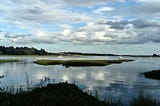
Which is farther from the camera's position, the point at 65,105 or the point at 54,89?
the point at 54,89

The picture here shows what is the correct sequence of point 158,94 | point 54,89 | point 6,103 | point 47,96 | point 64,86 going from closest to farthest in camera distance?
point 6,103
point 47,96
point 54,89
point 64,86
point 158,94

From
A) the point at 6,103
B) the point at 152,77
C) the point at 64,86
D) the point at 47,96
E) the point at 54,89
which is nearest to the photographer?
the point at 6,103

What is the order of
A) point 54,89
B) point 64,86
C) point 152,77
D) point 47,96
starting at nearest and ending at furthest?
point 47,96
point 54,89
point 64,86
point 152,77

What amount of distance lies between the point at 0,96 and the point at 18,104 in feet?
4.87

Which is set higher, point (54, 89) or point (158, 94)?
point (54, 89)

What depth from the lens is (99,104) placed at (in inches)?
554

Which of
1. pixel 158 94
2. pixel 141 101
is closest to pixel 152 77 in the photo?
pixel 158 94

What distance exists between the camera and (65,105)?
13.4 meters

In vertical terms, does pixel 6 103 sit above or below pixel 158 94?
above

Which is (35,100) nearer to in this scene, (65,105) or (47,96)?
(47,96)

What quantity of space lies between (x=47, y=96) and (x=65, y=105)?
1.05m

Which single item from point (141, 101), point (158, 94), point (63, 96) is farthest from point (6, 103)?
point (158, 94)

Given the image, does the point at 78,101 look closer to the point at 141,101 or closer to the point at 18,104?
the point at 18,104

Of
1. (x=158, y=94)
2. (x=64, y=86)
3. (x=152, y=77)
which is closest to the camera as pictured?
(x=64, y=86)
